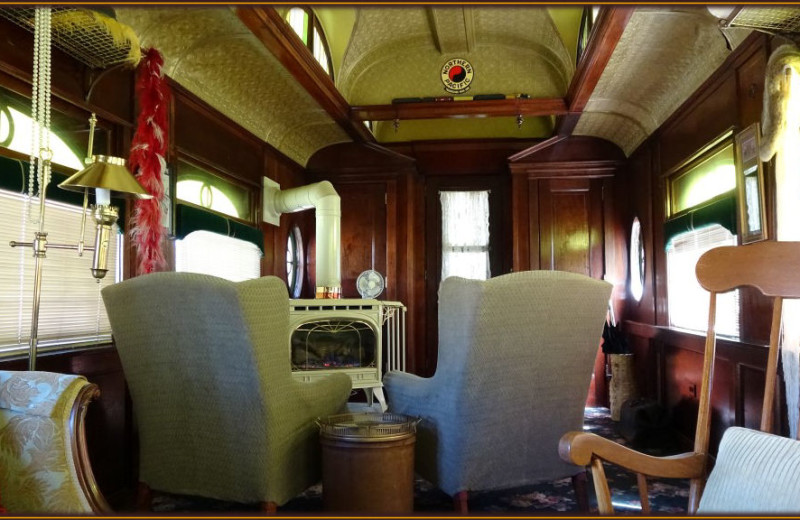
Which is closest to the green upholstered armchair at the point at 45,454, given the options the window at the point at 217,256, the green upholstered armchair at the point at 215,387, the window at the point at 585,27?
the green upholstered armchair at the point at 215,387

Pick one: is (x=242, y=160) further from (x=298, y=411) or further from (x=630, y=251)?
(x=630, y=251)

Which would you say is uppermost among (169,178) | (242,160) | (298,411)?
(242,160)

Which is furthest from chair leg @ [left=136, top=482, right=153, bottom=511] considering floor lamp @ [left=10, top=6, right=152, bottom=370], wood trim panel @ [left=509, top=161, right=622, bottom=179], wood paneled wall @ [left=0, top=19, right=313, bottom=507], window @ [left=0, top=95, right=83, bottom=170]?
wood trim panel @ [left=509, top=161, right=622, bottom=179]

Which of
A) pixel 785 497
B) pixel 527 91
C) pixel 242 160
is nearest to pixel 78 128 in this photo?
pixel 242 160

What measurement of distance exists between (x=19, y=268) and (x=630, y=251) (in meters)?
4.96

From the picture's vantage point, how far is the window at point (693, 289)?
3615mm

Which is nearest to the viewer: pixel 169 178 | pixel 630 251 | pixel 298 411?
pixel 298 411

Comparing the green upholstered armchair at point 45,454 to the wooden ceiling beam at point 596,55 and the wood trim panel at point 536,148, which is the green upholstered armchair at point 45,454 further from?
the wood trim panel at point 536,148

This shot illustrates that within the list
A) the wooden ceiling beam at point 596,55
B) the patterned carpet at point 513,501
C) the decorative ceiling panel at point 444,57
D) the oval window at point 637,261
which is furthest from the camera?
the decorative ceiling panel at point 444,57

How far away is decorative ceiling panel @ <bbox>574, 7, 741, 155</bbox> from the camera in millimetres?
3379

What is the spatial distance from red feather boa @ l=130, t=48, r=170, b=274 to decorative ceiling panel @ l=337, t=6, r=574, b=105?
2.57m

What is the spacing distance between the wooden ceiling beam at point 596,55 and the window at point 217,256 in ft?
8.69

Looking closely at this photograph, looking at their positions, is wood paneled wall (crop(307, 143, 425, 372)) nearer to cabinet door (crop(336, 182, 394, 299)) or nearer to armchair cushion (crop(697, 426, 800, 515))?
cabinet door (crop(336, 182, 394, 299))

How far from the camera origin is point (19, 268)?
2604 millimetres
